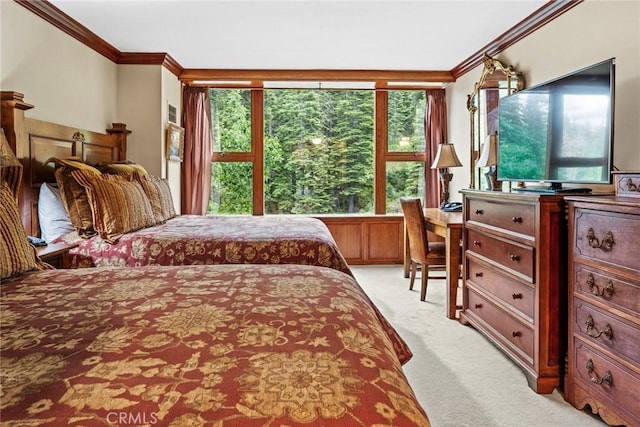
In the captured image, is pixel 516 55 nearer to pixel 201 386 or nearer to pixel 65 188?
pixel 65 188

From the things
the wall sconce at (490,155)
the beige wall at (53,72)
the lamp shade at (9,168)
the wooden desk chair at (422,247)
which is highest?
the beige wall at (53,72)

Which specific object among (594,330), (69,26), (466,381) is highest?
(69,26)

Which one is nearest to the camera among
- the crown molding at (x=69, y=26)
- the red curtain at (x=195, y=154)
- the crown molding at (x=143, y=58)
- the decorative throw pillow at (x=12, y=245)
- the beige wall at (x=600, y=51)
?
the decorative throw pillow at (x=12, y=245)

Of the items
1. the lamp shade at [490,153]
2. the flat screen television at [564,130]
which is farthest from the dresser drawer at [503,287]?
the lamp shade at [490,153]

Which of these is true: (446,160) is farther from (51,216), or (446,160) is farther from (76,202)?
(51,216)

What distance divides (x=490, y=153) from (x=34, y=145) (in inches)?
142

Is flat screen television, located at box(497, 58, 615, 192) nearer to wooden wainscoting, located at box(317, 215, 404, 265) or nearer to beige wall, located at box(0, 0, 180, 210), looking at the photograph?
wooden wainscoting, located at box(317, 215, 404, 265)

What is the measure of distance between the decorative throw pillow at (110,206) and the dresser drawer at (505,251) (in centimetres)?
236

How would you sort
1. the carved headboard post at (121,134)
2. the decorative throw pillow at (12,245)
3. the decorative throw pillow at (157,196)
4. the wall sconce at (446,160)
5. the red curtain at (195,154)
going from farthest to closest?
the red curtain at (195,154)
the wall sconce at (446,160)
the carved headboard post at (121,134)
the decorative throw pillow at (157,196)
the decorative throw pillow at (12,245)

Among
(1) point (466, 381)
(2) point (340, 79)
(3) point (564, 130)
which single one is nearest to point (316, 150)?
(2) point (340, 79)

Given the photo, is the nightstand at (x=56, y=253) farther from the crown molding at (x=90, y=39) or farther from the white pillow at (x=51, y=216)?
the crown molding at (x=90, y=39)

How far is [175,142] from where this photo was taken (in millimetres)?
5066

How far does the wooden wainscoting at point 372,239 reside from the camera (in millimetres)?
5695

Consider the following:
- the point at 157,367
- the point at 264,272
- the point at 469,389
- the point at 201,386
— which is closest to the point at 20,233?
the point at 264,272
